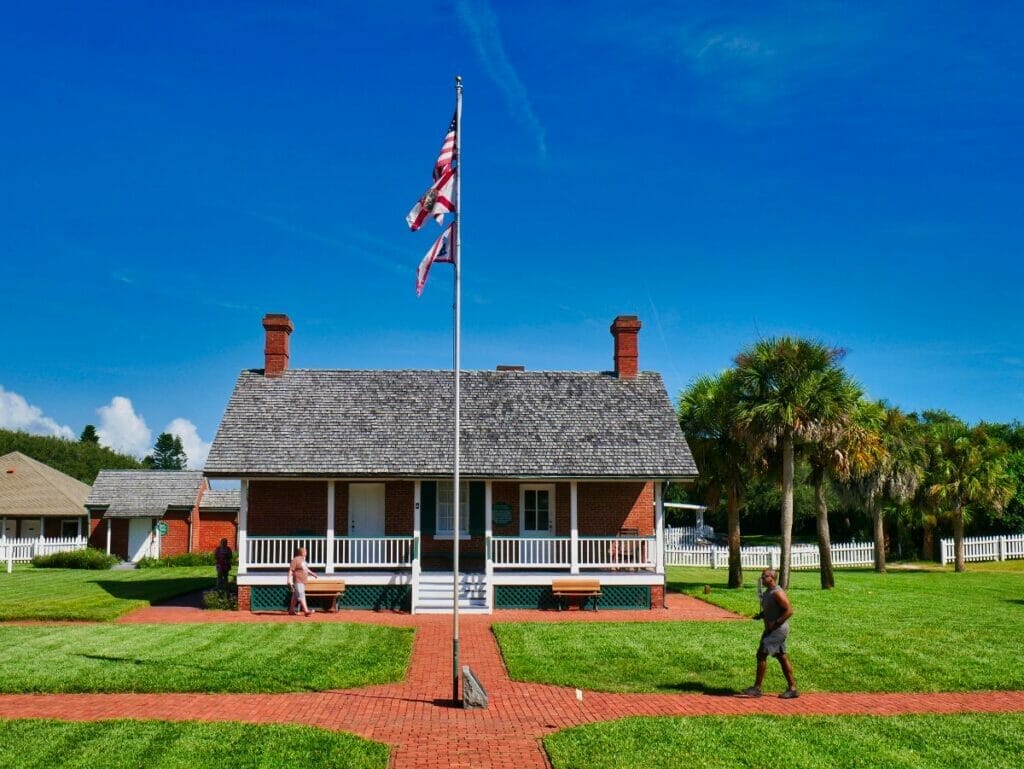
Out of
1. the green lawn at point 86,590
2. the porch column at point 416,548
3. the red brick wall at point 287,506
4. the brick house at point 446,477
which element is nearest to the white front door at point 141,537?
the green lawn at point 86,590

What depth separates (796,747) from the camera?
32.1 feet

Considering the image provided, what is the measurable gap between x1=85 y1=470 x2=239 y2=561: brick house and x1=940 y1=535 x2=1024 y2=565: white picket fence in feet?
119

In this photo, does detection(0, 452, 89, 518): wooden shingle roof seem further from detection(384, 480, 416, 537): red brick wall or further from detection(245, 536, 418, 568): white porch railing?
detection(384, 480, 416, 537): red brick wall

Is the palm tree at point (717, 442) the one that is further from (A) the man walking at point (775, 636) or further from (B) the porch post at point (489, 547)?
(A) the man walking at point (775, 636)

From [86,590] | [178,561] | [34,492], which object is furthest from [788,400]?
[34,492]

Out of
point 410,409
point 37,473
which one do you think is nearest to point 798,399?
point 410,409

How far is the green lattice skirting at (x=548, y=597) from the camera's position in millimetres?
22547

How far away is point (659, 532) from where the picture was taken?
23234 millimetres

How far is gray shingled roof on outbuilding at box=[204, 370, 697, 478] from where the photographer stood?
913 inches

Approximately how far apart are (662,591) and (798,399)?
631cm

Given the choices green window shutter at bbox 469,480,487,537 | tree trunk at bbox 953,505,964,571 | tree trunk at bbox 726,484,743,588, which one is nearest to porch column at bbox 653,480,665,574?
tree trunk at bbox 726,484,743,588

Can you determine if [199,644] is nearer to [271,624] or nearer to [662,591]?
[271,624]

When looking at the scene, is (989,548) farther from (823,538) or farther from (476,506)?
(476,506)

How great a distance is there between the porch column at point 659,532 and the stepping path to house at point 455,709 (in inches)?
378
